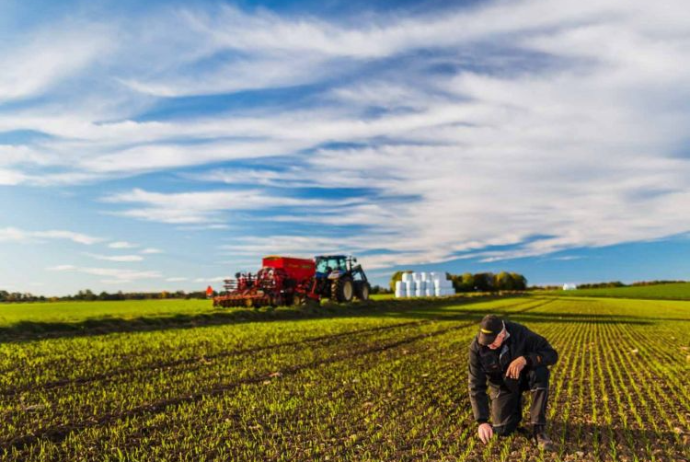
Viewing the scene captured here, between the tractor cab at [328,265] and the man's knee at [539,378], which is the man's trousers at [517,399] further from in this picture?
the tractor cab at [328,265]

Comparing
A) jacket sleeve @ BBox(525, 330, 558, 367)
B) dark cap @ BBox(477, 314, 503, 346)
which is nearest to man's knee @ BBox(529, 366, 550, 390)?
jacket sleeve @ BBox(525, 330, 558, 367)

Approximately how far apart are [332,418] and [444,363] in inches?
214

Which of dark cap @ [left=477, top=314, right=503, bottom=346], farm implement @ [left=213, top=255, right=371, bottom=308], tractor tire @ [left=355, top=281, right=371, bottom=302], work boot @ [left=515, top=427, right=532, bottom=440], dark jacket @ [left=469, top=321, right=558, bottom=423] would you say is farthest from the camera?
tractor tire @ [left=355, top=281, right=371, bottom=302]

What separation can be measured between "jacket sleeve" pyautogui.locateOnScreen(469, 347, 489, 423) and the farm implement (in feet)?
77.9

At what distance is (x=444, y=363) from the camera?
12367 millimetres

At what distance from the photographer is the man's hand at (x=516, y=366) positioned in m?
6.35

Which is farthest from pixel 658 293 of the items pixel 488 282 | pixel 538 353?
pixel 538 353

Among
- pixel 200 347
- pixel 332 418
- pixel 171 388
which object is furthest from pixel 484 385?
pixel 200 347

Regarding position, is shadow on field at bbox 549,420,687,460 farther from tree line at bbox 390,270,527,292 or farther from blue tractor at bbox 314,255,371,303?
tree line at bbox 390,270,527,292

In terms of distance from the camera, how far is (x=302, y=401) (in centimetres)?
855

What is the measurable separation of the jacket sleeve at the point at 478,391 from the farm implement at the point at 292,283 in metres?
23.8

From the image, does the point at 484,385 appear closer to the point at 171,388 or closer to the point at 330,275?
the point at 171,388

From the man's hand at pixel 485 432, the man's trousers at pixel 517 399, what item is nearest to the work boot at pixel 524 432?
the man's trousers at pixel 517 399

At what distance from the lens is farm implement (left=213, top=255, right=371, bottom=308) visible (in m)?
30.2
